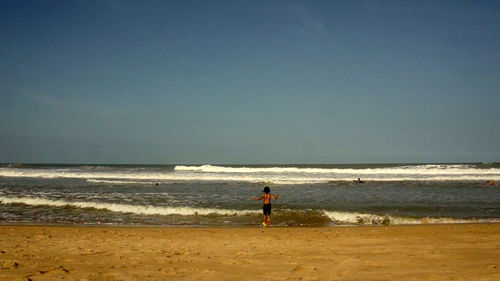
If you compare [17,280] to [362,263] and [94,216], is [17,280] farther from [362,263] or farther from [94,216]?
[94,216]

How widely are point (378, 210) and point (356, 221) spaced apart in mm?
2510

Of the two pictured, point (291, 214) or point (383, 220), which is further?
point (291, 214)

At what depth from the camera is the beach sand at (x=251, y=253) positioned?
250 inches

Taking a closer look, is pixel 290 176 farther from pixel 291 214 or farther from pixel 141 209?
pixel 141 209

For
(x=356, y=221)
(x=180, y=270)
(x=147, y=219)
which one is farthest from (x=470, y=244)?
(x=147, y=219)

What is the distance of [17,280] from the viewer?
5.86 m

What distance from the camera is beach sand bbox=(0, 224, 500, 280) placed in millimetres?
6355

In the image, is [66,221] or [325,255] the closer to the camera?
[325,255]

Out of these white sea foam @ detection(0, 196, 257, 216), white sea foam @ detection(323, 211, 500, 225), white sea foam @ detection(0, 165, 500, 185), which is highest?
white sea foam @ detection(0, 165, 500, 185)

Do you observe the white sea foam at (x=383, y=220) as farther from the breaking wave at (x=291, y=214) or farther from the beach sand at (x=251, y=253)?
the beach sand at (x=251, y=253)

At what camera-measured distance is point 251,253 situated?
8109mm

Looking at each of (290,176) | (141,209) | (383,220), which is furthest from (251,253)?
(290,176)

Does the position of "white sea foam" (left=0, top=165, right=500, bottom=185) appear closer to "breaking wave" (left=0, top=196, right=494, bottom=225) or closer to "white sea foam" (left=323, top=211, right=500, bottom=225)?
"breaking wave" (left=0, top=196, right=494, bottom=225)

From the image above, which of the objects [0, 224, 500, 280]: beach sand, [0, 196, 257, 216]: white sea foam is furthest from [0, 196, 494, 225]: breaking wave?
[0, 224, 500, 280]: beach sand
